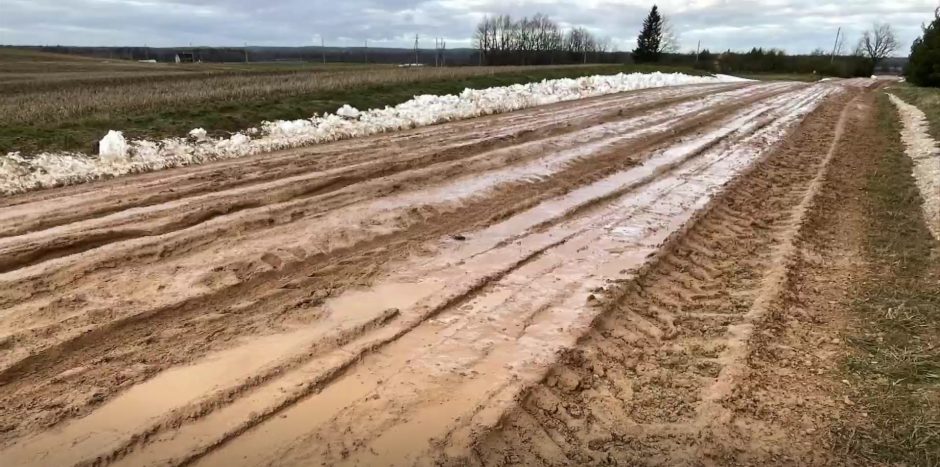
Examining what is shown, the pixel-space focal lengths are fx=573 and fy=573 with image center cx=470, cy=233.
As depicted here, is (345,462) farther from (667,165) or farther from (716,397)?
(667,165)

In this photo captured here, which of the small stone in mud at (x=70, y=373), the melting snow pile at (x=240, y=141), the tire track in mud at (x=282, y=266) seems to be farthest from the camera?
the melting snow pile at (x=240, y=141)

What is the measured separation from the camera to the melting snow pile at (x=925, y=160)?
23.2ft

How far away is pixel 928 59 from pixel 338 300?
33.7 metres

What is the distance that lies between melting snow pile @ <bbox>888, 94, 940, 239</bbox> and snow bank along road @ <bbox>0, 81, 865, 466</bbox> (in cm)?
148

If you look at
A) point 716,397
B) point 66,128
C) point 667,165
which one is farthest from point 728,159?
point 66,128

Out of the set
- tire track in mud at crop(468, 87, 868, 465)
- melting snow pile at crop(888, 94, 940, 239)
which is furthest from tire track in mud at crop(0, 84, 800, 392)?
melting snow pile at crop(888, 94, 940, 239)

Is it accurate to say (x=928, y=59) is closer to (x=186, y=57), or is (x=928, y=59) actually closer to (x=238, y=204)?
(x=238, y=204)

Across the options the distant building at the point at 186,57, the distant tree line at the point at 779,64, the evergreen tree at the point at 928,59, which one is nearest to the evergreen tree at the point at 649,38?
the distant tree line at the point at 779,64

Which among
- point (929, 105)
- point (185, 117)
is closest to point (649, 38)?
point (929, 105)

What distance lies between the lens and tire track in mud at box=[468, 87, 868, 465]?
311 cm

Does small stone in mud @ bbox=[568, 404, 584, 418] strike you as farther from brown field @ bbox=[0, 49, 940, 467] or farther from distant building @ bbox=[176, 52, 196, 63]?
distant building @ bbox=[176, 52, 196, 63]

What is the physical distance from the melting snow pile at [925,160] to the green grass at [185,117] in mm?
10948

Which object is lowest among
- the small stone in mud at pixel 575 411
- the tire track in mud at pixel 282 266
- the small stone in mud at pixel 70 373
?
the small stone in mud at pixel 575 411

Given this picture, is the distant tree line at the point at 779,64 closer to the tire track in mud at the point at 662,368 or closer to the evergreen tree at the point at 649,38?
the evergreen tree at the point at 649,38
